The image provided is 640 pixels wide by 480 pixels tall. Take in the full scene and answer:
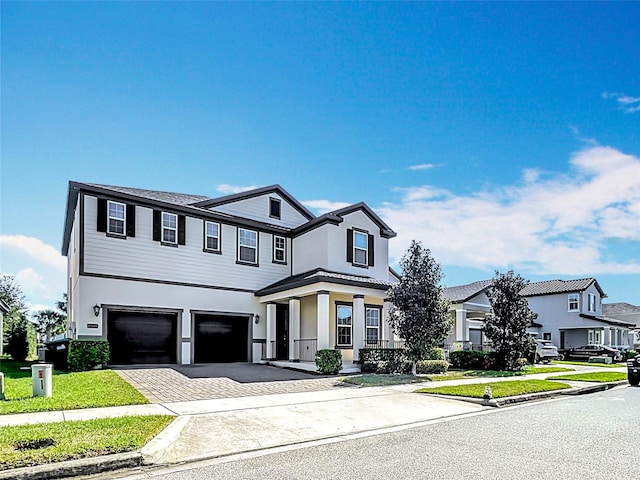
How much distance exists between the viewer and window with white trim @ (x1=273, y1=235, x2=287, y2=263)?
78.8 feet

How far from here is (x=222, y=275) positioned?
22.0m

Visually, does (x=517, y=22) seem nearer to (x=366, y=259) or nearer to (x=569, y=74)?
(x=569, y=74)

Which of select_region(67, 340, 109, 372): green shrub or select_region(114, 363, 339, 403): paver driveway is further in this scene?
select_region(67, 340, 109, 372): green shrub

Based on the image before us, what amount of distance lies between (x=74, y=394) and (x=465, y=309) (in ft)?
78.5

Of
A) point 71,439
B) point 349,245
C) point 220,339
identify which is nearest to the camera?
point 71,439

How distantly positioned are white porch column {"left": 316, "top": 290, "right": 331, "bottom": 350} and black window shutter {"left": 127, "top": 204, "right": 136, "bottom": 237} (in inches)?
299

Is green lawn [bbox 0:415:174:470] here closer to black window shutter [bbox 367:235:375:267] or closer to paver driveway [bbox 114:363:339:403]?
paver driveway [bbox 114:363:339:403]

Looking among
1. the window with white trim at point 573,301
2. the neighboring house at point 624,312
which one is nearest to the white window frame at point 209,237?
the window with white trim at point 573,301

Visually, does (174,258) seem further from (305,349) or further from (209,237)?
(305,349)

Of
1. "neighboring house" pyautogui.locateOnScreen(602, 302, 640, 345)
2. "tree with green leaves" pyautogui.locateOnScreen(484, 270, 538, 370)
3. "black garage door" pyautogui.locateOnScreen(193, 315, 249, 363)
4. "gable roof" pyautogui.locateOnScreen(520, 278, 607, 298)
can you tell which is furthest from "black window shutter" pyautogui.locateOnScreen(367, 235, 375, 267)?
"neighboring house" pyautogui.locateOnScreen(602, 302, 640, 345)

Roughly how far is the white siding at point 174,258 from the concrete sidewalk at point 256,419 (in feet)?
29.4

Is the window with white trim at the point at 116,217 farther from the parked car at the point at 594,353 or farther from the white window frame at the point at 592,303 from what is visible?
the white window frame at the point at 592,303

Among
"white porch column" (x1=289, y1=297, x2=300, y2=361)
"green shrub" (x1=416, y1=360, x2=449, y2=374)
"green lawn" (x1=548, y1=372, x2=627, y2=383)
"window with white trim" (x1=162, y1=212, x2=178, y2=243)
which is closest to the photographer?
"green lawn" (x1=548, y1=372, x2=627, y2=383)

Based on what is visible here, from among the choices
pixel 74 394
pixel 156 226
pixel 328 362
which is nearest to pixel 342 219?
pixel 328 362
